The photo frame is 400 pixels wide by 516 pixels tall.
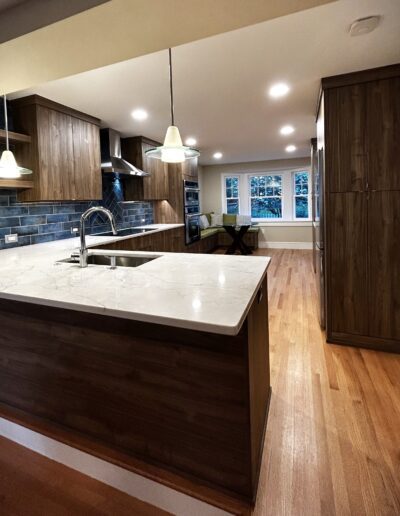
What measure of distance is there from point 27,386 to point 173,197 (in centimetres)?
446

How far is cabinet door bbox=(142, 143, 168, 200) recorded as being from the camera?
4.92m

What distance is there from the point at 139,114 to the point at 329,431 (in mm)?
3514

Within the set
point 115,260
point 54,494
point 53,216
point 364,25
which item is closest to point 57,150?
point 53,216

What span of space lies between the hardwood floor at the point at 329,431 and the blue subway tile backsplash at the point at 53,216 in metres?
2.72

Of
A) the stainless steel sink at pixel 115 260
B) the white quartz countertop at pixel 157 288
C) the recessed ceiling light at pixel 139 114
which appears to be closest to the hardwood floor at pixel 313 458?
the white quartz countertop at pixel 157 288

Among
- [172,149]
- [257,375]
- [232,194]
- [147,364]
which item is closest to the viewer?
[147,364]

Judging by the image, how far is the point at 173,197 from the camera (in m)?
5.80

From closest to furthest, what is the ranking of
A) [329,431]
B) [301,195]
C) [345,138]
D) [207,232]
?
[329,431] → [345,138] → [207,232] → [301,195]

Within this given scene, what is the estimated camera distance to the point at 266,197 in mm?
8523

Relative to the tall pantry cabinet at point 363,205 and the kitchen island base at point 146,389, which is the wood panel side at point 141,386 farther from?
the tall pantry cabinet at point 363,205

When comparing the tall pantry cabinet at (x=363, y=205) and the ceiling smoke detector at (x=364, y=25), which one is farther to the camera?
the tall pantry cabinet at (x=363, y=205)

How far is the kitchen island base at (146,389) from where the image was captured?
50.6 inches

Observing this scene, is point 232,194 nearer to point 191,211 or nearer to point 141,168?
point 191,211

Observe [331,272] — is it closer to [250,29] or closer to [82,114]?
[250,29]
